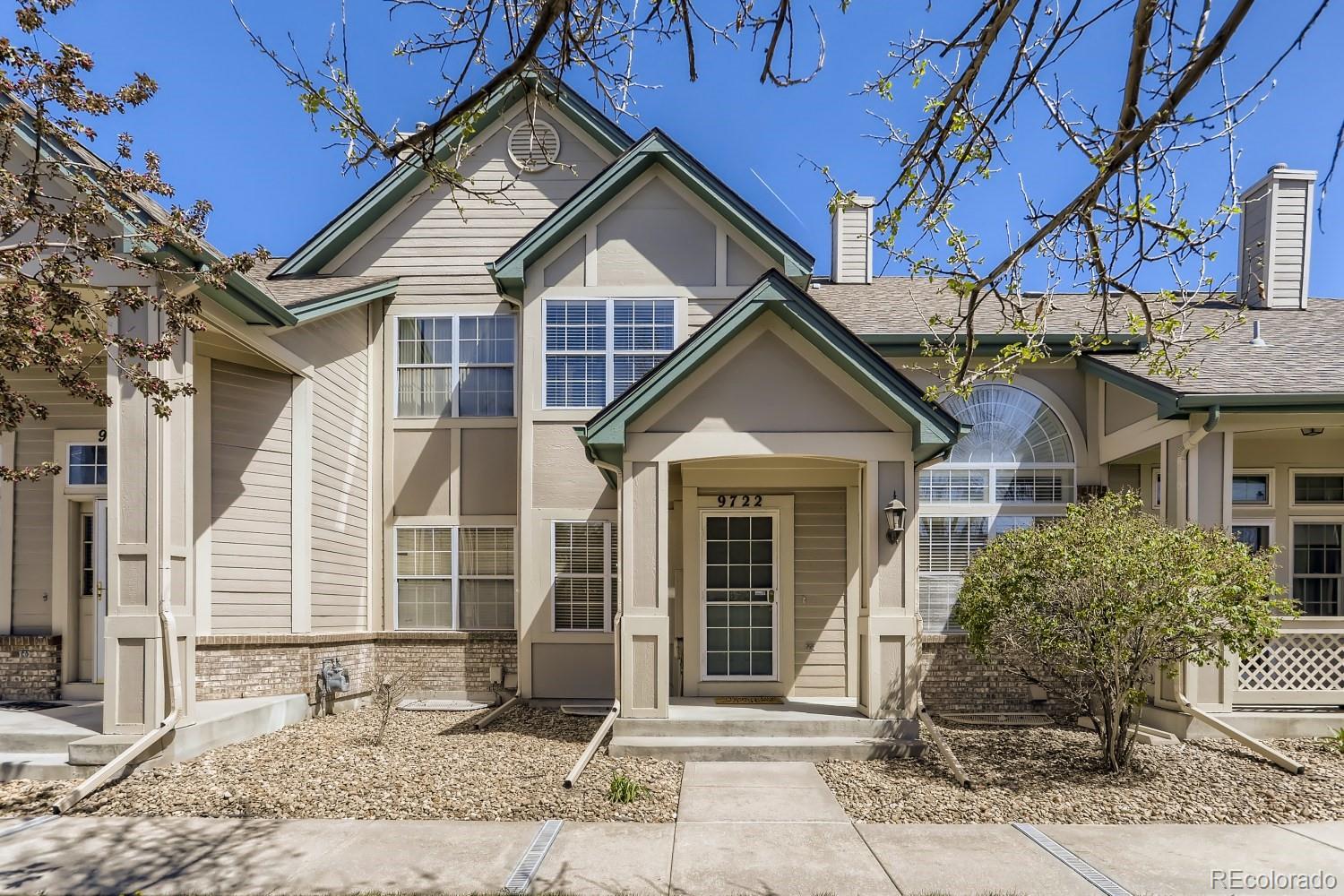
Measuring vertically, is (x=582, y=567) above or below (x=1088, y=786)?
above

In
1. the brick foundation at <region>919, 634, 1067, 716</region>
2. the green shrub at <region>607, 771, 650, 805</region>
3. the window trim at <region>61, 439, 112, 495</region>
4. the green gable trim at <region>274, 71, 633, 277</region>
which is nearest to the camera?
the green shrub at <region>607, 771, 650, 805</region>

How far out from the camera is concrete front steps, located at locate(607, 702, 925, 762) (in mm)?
8227

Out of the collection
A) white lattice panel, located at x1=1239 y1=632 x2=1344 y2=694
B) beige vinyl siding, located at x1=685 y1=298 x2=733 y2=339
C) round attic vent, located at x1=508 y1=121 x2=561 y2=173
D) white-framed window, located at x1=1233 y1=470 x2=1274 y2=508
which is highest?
round attic vent, located at x1=508 y1=121 x2=561 y2=173

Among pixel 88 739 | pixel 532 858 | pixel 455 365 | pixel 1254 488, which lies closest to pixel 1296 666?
pixel 1254 488

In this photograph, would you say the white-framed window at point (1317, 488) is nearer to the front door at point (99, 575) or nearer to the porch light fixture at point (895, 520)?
the porch light fixture at point (895, 520)

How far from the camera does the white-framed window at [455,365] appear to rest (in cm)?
1173

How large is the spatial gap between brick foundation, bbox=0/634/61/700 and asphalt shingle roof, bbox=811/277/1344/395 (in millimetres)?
10397

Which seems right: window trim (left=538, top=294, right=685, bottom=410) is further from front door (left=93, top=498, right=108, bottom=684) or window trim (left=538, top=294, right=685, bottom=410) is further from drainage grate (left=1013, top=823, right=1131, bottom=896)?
drainage grate (left=1013, top=823, right=1131, bottom=896)

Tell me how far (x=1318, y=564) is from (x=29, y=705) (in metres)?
15.6

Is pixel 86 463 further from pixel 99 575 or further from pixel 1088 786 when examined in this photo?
pixel 1088 786

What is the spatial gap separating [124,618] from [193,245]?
3552mm

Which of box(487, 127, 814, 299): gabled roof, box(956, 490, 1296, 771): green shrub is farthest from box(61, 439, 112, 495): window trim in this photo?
box(956, 490, 1296, 771): green shrub

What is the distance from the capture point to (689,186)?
35.2 feet

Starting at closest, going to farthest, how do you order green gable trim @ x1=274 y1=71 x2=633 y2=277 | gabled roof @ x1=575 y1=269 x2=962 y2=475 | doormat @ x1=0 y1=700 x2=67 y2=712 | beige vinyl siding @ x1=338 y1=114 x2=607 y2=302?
1. gabled roof @ x1=575 y1=269 x2=962 y2=475
2. doormat @ x1=0 y1=700 x2=67 y2=712
3. green gable trim @ x1=274 y1=71 x2=633 y2=277
4. beige vinyl siding @ x1=338 y1=114 x2=607 y2=302
